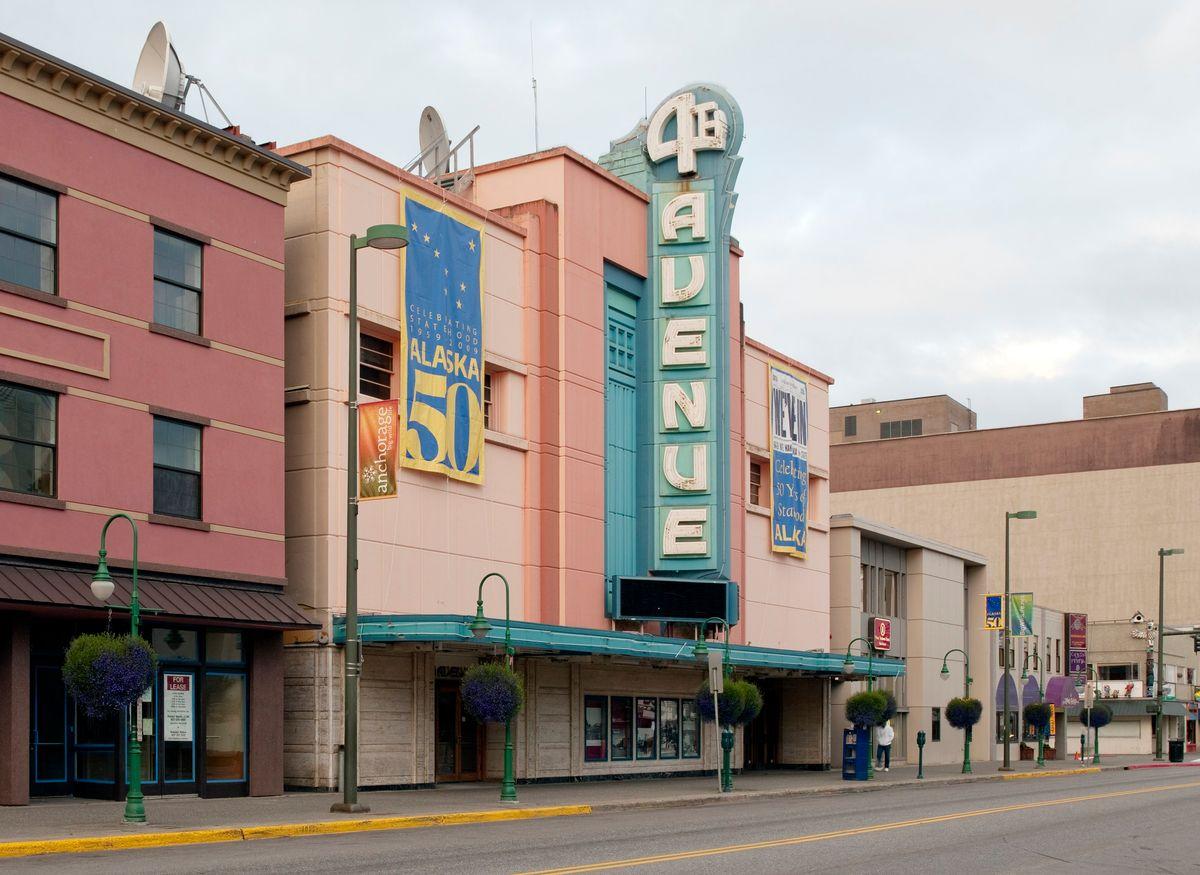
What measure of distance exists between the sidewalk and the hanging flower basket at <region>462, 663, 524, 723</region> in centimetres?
172

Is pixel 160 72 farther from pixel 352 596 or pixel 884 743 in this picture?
pixel 884 743

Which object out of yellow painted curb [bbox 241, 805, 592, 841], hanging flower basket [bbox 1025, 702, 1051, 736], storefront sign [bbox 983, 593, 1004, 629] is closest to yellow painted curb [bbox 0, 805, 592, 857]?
yellow painted curb [bbox 241, 805, 592, 841]

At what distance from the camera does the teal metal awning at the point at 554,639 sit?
31.9 m

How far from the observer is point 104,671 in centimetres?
2305

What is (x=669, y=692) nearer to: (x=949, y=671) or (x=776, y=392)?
(x=776, y=392)

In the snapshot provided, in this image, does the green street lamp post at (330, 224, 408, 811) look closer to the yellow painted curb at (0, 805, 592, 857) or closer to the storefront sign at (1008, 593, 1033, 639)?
the yellow painted curb at (0, 805, 592, 857)

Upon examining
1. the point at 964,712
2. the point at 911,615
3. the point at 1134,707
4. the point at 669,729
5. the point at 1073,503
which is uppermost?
the point at 1073,503

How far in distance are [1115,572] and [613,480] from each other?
7318 centimetres

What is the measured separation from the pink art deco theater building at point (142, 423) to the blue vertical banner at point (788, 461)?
2318cm

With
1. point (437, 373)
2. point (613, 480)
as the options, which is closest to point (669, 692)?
point (613, 480)

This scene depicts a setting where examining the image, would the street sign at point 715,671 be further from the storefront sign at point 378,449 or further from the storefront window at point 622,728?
the storefront sign at point 378,449

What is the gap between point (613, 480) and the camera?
42062 mm

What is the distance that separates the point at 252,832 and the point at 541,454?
18.3 m

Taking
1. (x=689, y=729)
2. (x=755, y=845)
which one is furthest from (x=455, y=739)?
(x=755, y=845)
